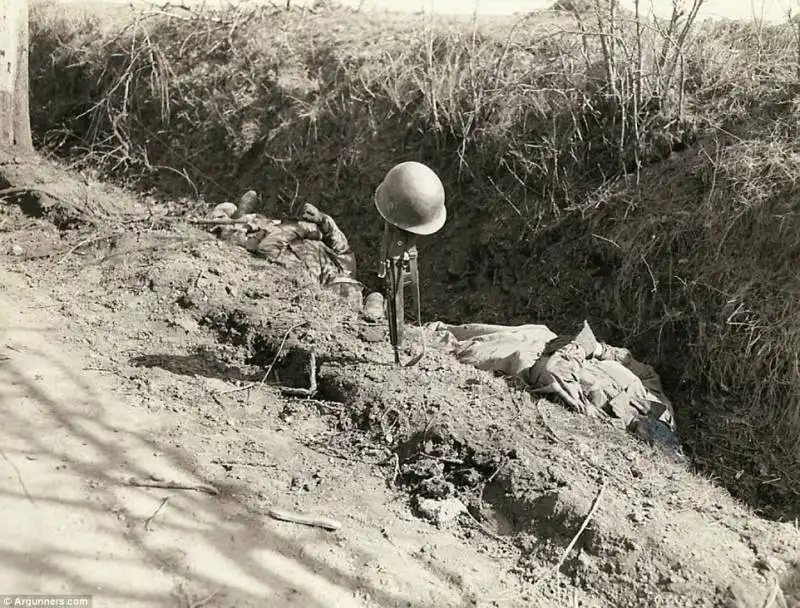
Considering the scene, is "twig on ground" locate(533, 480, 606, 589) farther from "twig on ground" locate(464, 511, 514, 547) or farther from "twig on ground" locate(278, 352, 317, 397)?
"twig on ground" locate(278, 352, 317, 397)

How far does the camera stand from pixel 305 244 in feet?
18.6

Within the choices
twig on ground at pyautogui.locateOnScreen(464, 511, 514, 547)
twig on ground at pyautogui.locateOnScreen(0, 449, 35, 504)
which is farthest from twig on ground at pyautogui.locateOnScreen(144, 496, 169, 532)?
twig on ground at pyautogui.locateOnScreen(464, 511, 514, 547)

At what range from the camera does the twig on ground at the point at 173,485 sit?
3336mm

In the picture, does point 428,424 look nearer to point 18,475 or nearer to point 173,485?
point 173,485

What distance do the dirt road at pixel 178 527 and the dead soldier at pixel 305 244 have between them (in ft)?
6.04

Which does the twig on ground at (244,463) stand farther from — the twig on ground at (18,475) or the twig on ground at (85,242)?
the twig on ground at (85,242)

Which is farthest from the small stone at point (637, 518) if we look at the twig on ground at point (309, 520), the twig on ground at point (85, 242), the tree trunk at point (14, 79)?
the tree trunk at point (14, 79)

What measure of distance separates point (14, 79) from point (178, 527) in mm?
5296

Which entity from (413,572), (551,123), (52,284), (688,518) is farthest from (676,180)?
(52,284)

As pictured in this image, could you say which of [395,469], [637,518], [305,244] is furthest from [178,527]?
[305,244]

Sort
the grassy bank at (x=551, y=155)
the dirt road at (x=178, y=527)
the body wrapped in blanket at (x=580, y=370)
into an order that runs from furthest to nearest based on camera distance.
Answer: the grassy bank at (x=551, y=155), the body wrapped in blanket at (x=580, y=370), the dirt road at (x=178, y=527)

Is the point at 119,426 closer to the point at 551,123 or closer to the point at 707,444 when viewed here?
the point at 707,444

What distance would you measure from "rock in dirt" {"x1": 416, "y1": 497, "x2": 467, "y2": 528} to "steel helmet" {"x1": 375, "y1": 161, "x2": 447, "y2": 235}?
4.22 ft

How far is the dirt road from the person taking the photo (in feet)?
9.41
